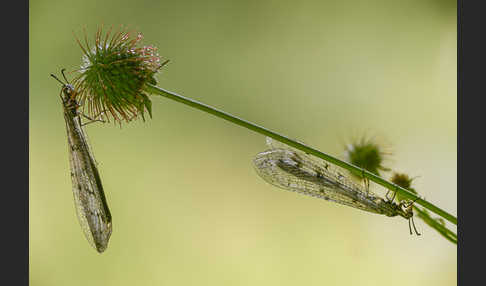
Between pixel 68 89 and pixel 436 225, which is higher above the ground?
pixel 68 89

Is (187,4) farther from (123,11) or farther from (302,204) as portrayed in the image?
(302,204)

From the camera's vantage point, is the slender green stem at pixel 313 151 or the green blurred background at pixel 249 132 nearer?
the slender green stem at pixel 313 151

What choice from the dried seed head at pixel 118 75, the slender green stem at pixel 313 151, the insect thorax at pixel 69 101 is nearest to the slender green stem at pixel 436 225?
the slender green stem at pixel 313 151

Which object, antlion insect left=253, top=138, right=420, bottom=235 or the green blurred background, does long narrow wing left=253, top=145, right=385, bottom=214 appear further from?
the green blurred background

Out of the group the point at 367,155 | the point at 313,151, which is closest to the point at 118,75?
the point at 313,151

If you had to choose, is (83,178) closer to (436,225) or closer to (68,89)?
(68,89)

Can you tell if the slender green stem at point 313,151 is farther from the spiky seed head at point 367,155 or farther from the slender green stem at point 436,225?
the spiky seed head at point 367,155

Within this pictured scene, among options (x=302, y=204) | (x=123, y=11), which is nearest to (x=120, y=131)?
(x=123, y=11)
